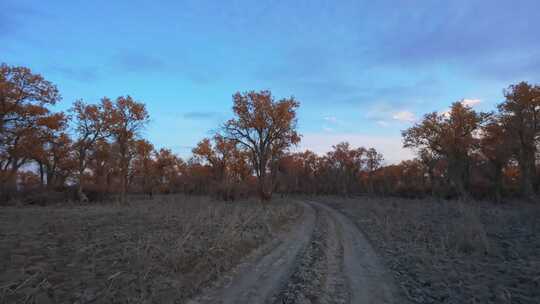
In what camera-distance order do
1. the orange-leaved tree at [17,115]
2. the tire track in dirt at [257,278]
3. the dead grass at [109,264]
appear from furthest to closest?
1. the orange-leaved tree at [17,115]
2. the tire track in dirt at [257,278]
3. the dead grass at [109,264]

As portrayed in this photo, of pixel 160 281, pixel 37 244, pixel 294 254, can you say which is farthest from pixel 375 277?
pixel 37 244

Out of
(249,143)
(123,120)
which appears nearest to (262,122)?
(249,143)

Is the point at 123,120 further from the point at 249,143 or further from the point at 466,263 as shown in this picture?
the point at 466,263

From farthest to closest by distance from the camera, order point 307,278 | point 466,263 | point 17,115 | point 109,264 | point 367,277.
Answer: point 17,115
point 466,263
point 109,264
point 367,277
point 307,278

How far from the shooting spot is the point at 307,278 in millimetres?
6035

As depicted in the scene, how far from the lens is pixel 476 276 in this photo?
6.05 m

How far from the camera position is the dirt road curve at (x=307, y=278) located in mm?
5043

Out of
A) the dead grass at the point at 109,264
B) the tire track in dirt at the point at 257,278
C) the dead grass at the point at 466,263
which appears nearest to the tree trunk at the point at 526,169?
the dead grass at the point at 466,263

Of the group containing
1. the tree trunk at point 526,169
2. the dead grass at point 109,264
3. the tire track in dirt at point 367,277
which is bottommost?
the tire track in dirt at point 367,277

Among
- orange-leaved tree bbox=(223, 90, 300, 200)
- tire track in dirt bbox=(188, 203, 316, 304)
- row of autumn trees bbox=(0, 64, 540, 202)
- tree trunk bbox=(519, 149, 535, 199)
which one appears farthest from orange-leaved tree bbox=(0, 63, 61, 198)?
tree trunk bbox=(519, 149, 535, 199)

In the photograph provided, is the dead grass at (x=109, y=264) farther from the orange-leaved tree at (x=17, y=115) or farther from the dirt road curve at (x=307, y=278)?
the orange-leaved tree at (x=17, y=115)

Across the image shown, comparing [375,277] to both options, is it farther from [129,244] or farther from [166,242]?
[129,244]

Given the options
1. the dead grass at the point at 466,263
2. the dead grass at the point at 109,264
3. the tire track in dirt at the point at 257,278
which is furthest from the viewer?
the dead grass at the point at 466,263

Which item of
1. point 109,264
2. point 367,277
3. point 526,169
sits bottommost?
point 367,277
